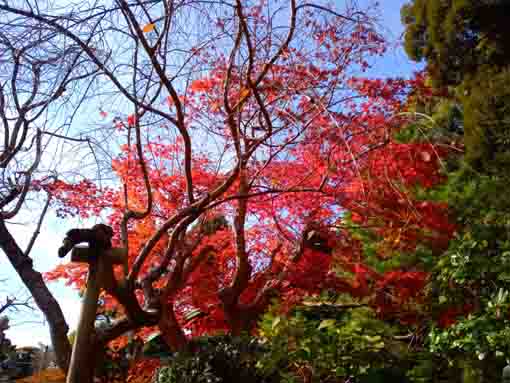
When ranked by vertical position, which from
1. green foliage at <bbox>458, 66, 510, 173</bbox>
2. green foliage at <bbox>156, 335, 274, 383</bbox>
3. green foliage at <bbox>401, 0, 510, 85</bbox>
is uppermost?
green foliage at <bbox>401, 0, 510, 85</bbox>

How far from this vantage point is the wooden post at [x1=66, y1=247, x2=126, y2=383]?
4.26m

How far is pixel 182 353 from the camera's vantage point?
6.37 meters

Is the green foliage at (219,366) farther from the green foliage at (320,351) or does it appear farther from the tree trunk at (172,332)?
the green foliage at (320,351)

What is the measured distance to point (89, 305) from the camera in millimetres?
4312

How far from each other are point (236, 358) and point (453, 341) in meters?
2.60

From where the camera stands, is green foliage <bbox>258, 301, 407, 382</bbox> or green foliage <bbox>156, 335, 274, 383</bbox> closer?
green foliage <bbox>258, 301, 407, 382</bbox>

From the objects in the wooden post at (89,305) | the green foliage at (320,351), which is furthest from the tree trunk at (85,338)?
the green foliage at (320,351)

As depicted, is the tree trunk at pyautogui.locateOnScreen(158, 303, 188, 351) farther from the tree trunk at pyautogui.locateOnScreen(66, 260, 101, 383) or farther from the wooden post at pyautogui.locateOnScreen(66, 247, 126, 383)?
the tree trunk at pyautogui.locateOnScreen(66, 260, 101, 383)

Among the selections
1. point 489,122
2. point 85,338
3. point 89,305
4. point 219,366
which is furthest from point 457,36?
point 85,338

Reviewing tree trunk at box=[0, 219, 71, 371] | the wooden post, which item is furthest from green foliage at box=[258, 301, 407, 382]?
tree trunk at box=[0, 219, 71, 371]

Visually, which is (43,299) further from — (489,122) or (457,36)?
(457,36)

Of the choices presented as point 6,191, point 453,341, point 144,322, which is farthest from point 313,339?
point 6,191

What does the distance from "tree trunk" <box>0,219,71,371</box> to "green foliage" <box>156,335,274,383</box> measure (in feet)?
4.49

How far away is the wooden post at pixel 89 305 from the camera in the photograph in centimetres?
426
